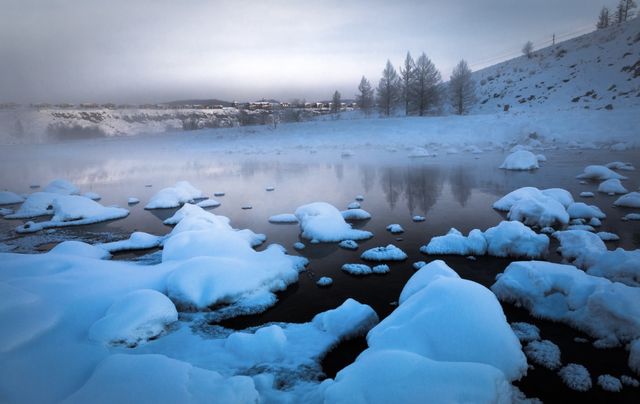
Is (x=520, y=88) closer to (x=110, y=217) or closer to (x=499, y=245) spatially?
(x=499, y=245)

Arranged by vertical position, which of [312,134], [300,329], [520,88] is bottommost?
[300,329]

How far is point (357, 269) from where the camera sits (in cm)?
762

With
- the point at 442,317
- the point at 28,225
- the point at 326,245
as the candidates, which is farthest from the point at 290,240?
the point at 28,225

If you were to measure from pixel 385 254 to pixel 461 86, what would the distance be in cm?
4430

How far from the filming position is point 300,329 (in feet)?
18.2

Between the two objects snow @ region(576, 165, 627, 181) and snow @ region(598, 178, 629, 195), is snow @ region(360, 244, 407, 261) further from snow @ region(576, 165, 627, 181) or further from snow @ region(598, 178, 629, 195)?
snow @ region(576, 165, 627, 181)

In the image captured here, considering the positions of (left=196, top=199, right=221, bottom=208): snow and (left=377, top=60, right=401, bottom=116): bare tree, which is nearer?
(left=196, top=199, right=221, bottom=208): snow

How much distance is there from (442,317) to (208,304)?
4017 millimetres

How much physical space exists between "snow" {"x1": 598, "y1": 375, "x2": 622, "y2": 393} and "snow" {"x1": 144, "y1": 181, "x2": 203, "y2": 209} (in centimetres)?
1475

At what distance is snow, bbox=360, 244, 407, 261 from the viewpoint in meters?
8.17

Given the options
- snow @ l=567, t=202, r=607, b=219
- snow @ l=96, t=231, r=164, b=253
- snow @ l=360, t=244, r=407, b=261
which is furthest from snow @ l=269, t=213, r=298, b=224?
snow @ l=567, t=202, r=607, b=219

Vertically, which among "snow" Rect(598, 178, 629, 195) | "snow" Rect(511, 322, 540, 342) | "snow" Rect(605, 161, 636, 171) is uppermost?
"snow" Rect(605, 161, 636, 171)

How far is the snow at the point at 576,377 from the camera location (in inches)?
166

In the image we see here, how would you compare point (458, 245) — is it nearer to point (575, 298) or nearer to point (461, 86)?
point (575, 298)
